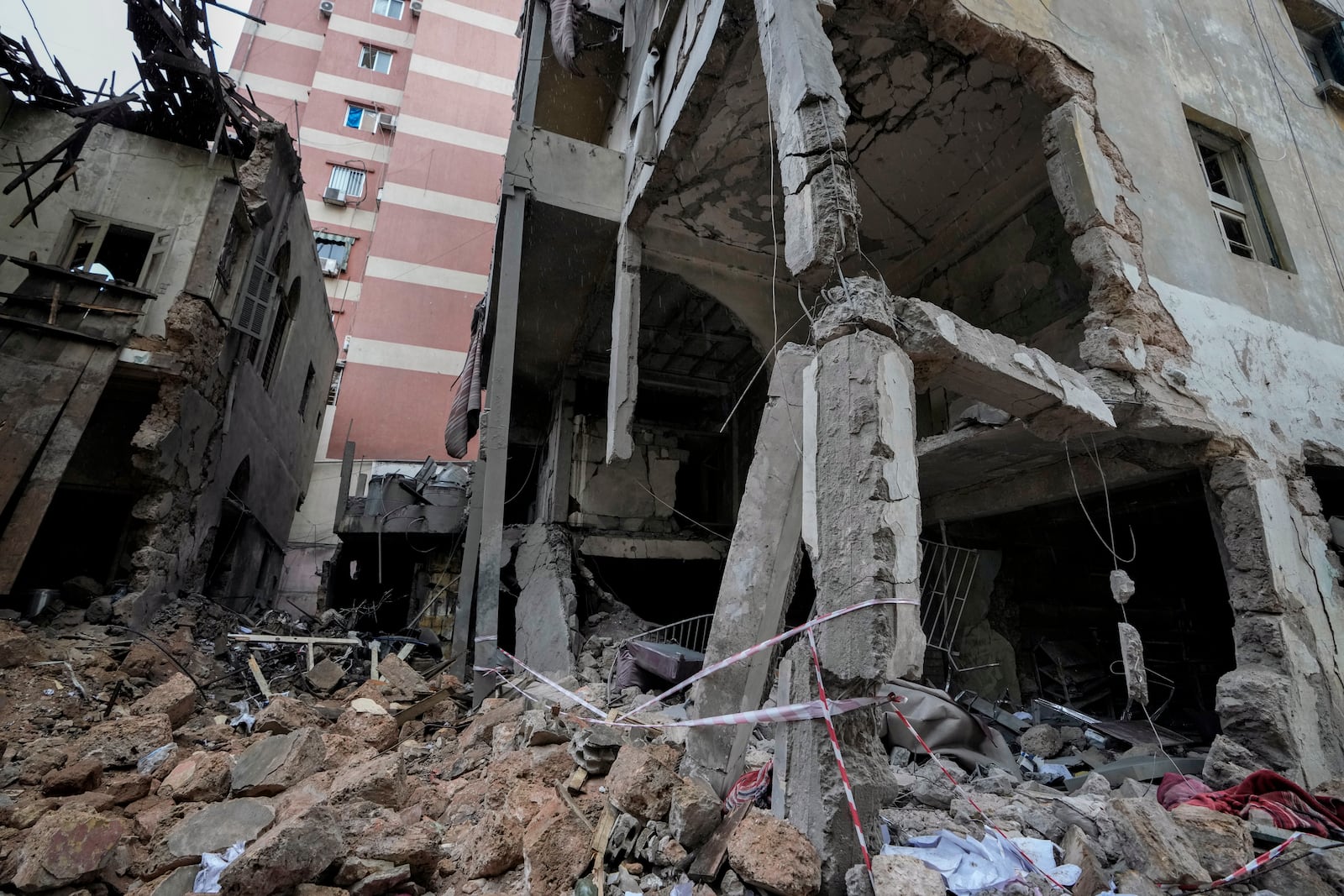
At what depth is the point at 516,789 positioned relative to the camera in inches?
128

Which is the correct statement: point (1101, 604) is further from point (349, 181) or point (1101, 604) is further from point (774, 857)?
point (349, 181)

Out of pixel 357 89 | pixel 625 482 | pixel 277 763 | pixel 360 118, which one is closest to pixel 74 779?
pixel 277 763

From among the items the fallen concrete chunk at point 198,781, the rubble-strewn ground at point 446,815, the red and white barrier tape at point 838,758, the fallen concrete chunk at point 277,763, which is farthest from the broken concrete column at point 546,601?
the red and white barrier tape at point 838,758

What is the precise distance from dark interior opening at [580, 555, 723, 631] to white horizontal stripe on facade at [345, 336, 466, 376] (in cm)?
1022

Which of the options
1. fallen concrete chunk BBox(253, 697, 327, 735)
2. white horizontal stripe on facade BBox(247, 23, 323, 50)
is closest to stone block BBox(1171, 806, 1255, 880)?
fallen concrete chunk BBox(253, 697, 327, 735)

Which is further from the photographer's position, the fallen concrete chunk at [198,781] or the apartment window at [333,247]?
the apartment window at [333,247]

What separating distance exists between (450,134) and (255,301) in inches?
533

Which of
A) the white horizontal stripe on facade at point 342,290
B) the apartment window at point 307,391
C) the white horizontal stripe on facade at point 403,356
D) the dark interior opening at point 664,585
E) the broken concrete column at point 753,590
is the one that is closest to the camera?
the broken concrete column at point 753,590

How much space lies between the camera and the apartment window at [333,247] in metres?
18.5

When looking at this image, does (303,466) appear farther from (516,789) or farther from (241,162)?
(516,789)

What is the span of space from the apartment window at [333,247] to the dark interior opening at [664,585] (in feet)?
45.8

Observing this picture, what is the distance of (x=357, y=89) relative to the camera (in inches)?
805

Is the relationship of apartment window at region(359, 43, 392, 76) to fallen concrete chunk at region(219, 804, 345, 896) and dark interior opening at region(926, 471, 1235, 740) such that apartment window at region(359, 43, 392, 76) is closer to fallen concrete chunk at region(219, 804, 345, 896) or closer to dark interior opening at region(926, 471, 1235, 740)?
dark interior opening at region(926, 471, 1235, 740)

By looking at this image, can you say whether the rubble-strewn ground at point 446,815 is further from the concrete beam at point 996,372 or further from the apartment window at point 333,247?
the apartment window at point 333,247
